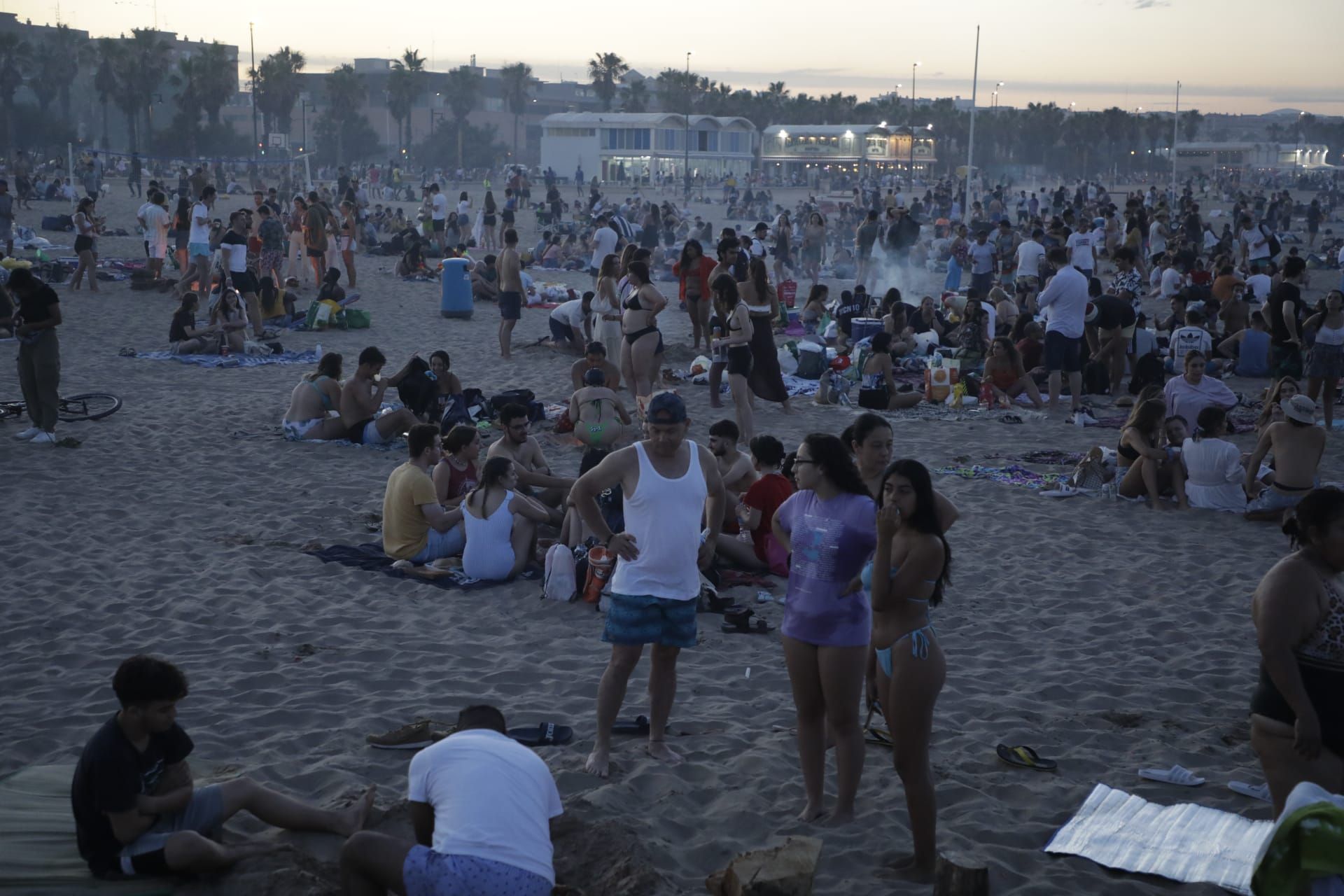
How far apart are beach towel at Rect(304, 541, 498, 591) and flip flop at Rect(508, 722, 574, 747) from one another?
7.63 feet

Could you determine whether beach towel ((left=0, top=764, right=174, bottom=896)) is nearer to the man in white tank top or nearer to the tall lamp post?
the man in white tank top

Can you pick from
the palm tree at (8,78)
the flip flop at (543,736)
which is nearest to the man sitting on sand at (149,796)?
the flip flop at (543,736)

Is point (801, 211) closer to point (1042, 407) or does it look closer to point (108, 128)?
point (1042, 407)

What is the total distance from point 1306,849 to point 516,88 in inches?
4863

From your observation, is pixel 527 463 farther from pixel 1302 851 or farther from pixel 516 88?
pixel 516 88

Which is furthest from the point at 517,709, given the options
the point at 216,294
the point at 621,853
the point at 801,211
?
the point at 801,211

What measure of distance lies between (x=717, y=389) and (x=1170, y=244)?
47.9 ft

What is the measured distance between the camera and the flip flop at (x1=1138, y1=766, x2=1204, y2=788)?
5.05 metres

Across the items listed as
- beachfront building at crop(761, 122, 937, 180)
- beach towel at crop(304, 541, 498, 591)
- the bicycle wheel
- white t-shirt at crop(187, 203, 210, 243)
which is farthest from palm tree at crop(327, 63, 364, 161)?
beach towel at crop(304, 541, 498, 591)

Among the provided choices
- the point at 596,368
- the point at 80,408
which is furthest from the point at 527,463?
the point at 80,408

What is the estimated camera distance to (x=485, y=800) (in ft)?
11.6

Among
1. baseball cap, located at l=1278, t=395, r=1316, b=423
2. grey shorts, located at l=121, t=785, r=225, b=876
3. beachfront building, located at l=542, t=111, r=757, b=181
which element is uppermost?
beachfront building, located at l=542, t=111, r=757, b=181

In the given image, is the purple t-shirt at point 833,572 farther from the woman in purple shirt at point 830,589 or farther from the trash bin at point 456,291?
the trash bin at point 456,291

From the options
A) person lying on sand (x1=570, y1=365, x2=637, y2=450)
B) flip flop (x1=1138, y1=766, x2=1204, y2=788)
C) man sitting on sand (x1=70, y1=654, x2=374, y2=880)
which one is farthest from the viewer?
person lying on sand (x1=570, y1=365, x2=637, y2=450)
